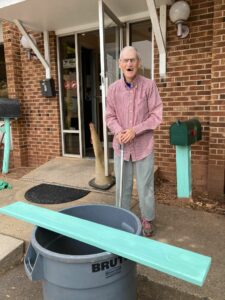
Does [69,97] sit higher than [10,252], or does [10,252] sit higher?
[69,97]

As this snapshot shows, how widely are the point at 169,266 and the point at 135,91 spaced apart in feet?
5.53

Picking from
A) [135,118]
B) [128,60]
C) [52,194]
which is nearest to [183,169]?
[135,118]

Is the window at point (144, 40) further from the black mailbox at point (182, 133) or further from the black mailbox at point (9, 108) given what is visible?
the black mailbox at point (9, 108)

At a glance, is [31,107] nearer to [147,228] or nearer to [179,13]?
[179,13]

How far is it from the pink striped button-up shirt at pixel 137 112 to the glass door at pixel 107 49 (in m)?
1.19

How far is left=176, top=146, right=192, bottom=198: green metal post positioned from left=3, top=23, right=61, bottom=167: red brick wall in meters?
2.75

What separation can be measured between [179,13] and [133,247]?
11.1ft

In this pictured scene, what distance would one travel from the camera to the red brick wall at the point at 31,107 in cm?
541

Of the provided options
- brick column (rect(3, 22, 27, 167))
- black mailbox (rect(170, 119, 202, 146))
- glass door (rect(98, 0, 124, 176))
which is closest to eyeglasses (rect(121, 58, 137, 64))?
black mailbox (rect(170, 119, 202, 146))

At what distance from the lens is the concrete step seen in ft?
8.36

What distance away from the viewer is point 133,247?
1377 mm

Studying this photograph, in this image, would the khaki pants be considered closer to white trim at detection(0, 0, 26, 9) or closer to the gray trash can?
the gray trash can

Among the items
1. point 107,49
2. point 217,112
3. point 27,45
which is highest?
point 27,45

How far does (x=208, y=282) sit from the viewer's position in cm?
221
